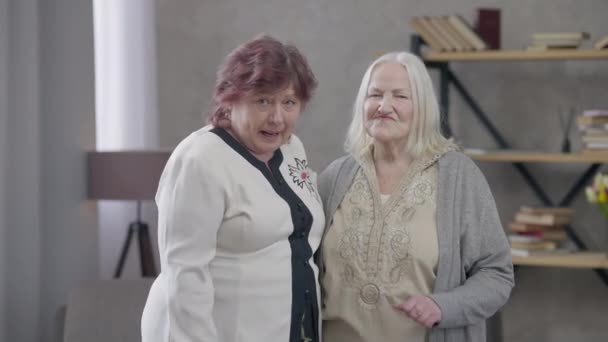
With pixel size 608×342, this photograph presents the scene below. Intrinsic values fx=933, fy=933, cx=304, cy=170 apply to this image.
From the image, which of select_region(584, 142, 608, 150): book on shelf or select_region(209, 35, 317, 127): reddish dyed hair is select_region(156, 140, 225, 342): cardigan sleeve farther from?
select_region(584, 142, 608, 150): book on shelf

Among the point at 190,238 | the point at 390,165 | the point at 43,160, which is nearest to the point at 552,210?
the point at 390,165

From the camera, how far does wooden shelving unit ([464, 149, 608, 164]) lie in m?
3.99

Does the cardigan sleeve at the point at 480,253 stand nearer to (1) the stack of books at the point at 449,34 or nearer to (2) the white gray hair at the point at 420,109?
(2) the white gray hair at the point at 420,109

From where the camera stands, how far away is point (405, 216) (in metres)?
2.32

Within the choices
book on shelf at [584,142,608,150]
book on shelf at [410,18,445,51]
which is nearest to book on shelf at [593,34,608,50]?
book on shelf at [584,142,608,150]

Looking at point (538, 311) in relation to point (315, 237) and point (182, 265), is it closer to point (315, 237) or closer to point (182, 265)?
point (315, 237)

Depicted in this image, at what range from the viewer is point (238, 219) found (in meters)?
1.95

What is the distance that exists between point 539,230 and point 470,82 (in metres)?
0.83

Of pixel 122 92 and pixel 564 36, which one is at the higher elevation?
pixel 564 36

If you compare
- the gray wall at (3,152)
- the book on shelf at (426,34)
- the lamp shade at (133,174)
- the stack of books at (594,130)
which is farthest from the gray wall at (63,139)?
the stack of books at (594,130)

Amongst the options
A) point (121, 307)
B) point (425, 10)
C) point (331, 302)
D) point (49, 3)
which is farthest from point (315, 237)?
point (425, 10)

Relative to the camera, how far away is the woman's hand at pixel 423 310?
2.17 metres

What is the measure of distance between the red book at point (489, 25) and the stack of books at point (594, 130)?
0.52m

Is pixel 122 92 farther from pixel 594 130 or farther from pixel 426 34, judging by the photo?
pixel 594 130
